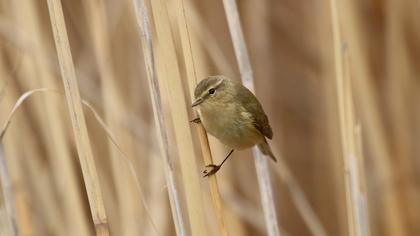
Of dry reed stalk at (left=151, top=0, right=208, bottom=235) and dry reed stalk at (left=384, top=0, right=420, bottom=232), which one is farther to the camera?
dry reed stalk at (left=384, top=0, right=420, bottom=232)

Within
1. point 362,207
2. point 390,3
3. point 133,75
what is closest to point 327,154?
point 390,3

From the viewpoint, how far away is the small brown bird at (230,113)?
1772mm

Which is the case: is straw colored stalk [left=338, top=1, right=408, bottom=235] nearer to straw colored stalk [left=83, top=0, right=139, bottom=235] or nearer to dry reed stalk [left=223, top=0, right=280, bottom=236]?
dry reed stalk [left=223, top=0, right=280, bottom=236]

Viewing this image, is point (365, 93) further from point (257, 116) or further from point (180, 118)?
point (180, 118)

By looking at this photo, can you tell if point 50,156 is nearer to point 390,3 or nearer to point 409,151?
point 390,3

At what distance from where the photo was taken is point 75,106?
131cm

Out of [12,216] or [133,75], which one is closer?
[12,216]

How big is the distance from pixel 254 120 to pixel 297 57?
4.26ft

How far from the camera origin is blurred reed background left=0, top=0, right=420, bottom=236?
1406mm

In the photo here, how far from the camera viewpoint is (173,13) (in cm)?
212

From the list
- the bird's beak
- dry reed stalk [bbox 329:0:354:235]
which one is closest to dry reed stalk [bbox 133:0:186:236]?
the bird's beak

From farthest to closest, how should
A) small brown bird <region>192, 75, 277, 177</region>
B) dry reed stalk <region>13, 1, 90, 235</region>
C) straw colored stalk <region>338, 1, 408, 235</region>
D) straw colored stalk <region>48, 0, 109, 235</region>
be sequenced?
straw colored stalk <region>338, 1, 408, 235</region> → dry reed stalk <region>13, 1, 90, 235</region> → small brown bird <region>192, 75, 277, 177</region> → straw colored stalk <region>48, 0, 109, 235</region>

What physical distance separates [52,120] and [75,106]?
68 centimetres

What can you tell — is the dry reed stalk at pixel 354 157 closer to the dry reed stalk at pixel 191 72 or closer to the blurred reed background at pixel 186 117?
the blurred reed background at pixel 186 117
